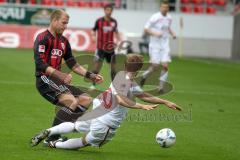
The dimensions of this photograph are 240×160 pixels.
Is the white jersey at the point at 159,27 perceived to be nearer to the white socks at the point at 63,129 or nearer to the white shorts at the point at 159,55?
the white shorts at the point at 159,55

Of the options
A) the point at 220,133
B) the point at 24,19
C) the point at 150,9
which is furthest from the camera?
the point at 150,9

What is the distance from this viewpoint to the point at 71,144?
35.1ft

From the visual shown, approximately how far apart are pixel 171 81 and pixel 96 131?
13867mm

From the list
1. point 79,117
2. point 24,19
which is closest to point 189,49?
point 24,19

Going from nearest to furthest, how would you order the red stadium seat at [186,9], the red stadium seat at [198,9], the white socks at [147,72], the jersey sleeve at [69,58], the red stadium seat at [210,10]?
1. the jersey sleeve at [69,58]
2. the white socks at [147,72]
3. the red stadium seat at [186,9]
4. the red stadium seat at [198,9]
5. the red stadium seat at [210,10]

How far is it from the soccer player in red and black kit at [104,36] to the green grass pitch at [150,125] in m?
1.49

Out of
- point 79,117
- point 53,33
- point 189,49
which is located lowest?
point 189,49

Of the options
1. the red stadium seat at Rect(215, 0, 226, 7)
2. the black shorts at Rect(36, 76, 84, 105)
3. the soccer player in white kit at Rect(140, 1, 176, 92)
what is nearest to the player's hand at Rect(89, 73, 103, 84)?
the black shorts at Rect(36, 76, 84, 105)

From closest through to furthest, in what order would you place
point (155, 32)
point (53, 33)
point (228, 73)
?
point (53, 33) < point (155, 32) < point (228, 73)

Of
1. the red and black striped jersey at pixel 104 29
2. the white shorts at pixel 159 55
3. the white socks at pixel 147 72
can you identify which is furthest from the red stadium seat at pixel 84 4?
the white shorts at pixel 159 55

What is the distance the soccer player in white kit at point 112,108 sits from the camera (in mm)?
10156

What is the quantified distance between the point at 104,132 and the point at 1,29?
2605 cm

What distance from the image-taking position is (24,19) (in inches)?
1501

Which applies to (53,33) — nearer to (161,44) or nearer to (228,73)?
(161,44)
